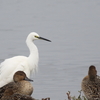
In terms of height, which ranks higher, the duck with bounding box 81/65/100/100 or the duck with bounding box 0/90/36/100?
the duck with bounding box 81/65/100/100

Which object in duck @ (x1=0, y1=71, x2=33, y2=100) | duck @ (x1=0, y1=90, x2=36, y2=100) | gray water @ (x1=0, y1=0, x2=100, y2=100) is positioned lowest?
duck @ (x1=0, y1=90, x2=36, y2=100)

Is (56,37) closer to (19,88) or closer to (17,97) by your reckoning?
(19,88)

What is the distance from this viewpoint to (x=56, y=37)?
833 inches

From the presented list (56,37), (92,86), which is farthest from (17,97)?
(56,37)

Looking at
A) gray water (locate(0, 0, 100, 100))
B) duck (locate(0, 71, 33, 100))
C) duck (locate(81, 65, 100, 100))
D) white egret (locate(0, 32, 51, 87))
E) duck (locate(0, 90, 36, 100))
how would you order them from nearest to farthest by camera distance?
duck (locate(0, 90, 36, 100)), duck (locate(81, 65, 100, 100)), duck (locate(0, 71, 33, 100)), white egret (locate(0, 32, 51, 87)), gray water (locate(0, 0, 100, 100))

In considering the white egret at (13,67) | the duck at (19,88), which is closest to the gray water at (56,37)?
the white egret at (13,67)

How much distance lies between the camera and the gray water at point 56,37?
15.3 m

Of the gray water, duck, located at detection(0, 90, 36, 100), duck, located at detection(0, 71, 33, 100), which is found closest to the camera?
duck, located at detection(0, 90, 36, 100)

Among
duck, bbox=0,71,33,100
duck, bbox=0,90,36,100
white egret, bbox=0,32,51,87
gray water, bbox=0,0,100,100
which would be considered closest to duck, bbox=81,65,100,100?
duck, bbox=0,71,33,100

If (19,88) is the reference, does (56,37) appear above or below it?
above

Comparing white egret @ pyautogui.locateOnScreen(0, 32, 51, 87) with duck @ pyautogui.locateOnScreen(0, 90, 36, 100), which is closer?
duck @ pyautogui.locateOnScreen(0, 90, 36, 100)

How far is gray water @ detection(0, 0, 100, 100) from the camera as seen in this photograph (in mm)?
15258

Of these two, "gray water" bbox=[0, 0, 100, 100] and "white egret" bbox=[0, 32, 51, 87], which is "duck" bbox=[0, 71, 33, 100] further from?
"gray water" bbox=[0, 0, 100, 100]

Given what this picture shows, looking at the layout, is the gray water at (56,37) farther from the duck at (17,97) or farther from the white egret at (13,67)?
the duck at (17,97)
